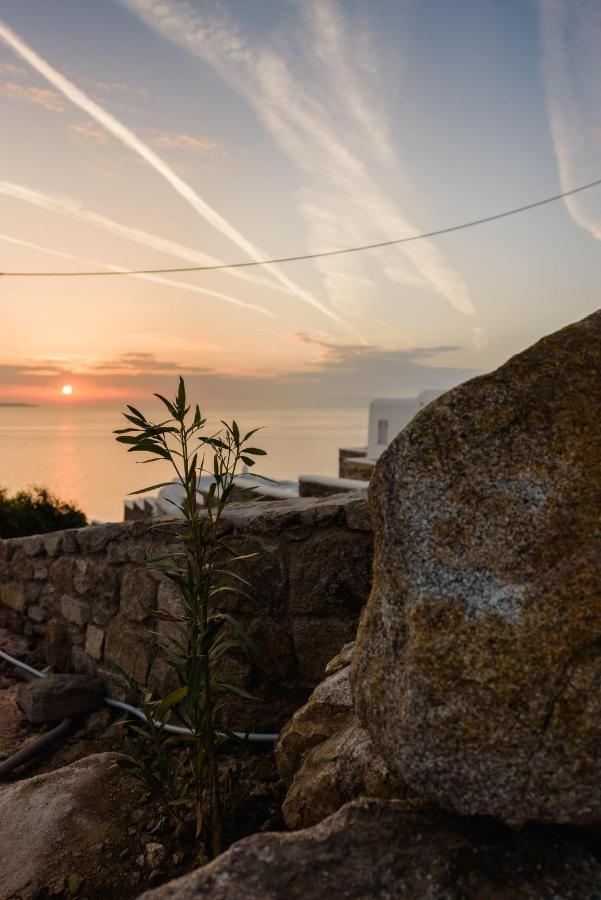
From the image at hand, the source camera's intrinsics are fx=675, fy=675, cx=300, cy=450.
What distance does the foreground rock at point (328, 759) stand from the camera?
1.70 m

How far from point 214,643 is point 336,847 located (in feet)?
3.22

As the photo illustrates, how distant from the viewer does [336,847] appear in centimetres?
131

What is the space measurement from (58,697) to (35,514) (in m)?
5.61

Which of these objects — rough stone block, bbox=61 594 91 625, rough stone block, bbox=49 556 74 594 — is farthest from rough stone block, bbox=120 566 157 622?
rough stone block, bbox=49 556 74 594

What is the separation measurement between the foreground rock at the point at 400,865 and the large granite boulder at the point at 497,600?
8 centimetres

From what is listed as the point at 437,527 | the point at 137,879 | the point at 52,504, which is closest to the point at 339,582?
the point at 137,879

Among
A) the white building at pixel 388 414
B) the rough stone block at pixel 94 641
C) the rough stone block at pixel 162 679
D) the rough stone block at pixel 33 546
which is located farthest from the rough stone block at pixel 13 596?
the white building at pixel 388 414

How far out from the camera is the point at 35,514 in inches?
351

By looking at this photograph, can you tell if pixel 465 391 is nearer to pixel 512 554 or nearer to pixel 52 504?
pixel 512 554

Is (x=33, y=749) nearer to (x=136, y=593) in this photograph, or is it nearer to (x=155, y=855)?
(x=136, y=593)

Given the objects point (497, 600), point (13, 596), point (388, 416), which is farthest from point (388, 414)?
point (497, 600)

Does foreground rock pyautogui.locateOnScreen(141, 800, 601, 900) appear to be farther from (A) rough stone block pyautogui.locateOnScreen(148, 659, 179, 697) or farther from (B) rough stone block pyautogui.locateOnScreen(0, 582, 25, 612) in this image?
(B) rough stone block pyautogui.locateOnScreen(0, 582, 25, 612)

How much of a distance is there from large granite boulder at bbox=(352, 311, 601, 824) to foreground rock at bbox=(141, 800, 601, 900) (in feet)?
0.25

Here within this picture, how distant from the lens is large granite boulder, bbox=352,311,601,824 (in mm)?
1266
